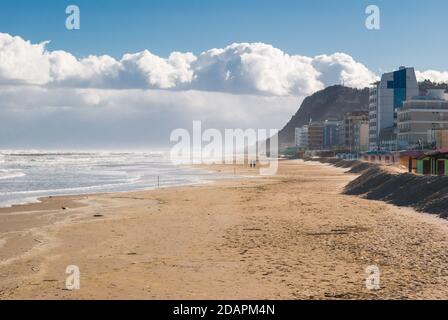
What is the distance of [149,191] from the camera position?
41594mm

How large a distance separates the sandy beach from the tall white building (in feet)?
371

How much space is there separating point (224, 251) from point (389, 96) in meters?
130

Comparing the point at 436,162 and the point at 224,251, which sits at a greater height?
the point at 436,162

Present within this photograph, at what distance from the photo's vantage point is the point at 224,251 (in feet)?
54.7

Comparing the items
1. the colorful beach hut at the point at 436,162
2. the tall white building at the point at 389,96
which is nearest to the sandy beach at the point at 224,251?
the colorful beach hut at the point at 436,162

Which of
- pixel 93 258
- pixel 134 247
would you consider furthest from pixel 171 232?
pixel 93 258

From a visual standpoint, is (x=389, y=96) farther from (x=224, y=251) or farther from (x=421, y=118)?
(x=224, y=251)

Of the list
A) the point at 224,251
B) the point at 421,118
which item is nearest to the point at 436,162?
the point at 224,251

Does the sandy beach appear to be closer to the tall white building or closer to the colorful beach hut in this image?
the colorful beach hut

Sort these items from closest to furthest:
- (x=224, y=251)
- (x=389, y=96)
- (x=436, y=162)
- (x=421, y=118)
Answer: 1. (x=224, y=251)
2. (x=436, y=162)
3. (x=421, y=118)
4. (x=389, y=96)

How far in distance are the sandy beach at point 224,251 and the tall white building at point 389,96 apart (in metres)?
113

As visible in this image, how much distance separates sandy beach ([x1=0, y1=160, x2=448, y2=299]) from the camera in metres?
12.0

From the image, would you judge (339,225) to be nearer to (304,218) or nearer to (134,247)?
(304,218)

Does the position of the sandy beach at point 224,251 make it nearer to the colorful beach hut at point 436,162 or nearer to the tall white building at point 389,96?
the colorful beach hut at point 436,162
